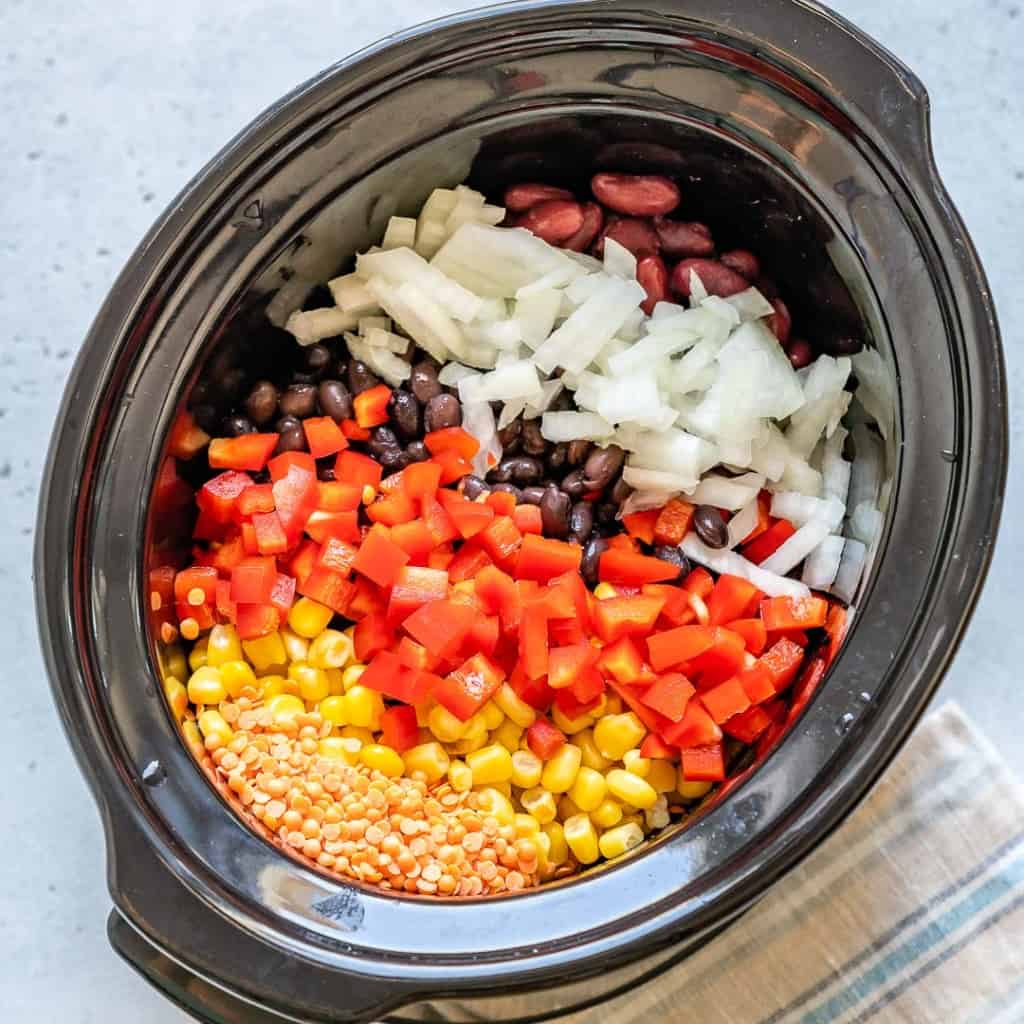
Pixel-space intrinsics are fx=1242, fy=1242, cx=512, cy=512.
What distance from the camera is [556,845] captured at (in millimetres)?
1672

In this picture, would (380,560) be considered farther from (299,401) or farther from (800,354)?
(800,354)

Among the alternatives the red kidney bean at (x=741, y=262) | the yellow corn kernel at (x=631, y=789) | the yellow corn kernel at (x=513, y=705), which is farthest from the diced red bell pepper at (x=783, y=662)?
the red kidney bean at (x=741, y=262)

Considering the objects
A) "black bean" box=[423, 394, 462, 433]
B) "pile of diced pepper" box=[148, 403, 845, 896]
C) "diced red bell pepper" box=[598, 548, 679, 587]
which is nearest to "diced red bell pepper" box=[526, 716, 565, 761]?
"pile of diced pepper" box=[148, 403, 845, 896]

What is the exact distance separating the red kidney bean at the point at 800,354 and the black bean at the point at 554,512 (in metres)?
0.39

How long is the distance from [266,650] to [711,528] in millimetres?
639

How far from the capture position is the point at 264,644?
1.72 m

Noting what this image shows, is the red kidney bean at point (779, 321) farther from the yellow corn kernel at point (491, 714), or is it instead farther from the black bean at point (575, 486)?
the yellow corn kernel at point (491, 714)

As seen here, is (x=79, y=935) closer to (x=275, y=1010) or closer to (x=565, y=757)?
(x=275, y=1010)

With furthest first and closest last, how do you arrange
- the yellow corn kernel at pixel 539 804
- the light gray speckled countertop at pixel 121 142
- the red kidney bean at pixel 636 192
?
the light gray speckled countertop at pixel 121 142
the red kidney bean at pixel 636 192
the yellow corn kernel at pixel 539 804

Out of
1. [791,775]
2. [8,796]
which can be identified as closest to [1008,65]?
[791,775]

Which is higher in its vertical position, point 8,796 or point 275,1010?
point 8,796

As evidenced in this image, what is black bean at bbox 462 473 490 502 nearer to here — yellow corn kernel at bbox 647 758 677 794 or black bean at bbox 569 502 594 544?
black bean at bbox 569 502 594 544

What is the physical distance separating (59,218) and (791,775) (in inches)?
59.3

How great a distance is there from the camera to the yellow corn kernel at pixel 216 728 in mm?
1638
